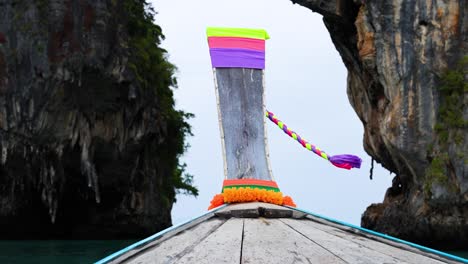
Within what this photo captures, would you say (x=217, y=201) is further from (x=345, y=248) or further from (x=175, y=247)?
(x=345, y=248)

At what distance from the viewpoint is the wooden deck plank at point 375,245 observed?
1942 mm

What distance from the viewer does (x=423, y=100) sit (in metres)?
13.8

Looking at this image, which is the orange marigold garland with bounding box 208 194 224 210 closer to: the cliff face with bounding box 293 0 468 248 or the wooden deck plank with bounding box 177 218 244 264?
the wooden deck plank with bounding box 177 218 244 264

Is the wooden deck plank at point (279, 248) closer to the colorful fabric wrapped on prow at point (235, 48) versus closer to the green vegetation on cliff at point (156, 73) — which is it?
the colorful fabric wrapped on prow at point (235, 48)

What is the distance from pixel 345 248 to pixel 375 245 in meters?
0.23

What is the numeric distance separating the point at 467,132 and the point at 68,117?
9348 millimetres

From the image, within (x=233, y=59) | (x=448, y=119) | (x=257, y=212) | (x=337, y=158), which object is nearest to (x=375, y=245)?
(x=257, y=212)

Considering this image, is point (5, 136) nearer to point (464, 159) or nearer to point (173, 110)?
point (173, 110)

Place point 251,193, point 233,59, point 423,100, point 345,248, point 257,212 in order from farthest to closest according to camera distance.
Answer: point 423,100 → point 233,59 → point 251,193 → point 257,212 → point 345,248

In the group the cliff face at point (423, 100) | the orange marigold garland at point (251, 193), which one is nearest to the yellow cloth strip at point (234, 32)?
the orange marigold garland at point (251, 193)

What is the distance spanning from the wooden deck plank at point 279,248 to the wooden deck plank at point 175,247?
0.61 ft

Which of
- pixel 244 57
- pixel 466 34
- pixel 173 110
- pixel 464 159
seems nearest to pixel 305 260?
pixel 244 57

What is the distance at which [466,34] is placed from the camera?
537 inches

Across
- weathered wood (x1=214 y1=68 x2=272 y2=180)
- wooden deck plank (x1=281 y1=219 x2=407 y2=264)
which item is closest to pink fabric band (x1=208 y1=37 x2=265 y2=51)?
weathered wood (x1=214 y1=68 x2=272 y2=180)
